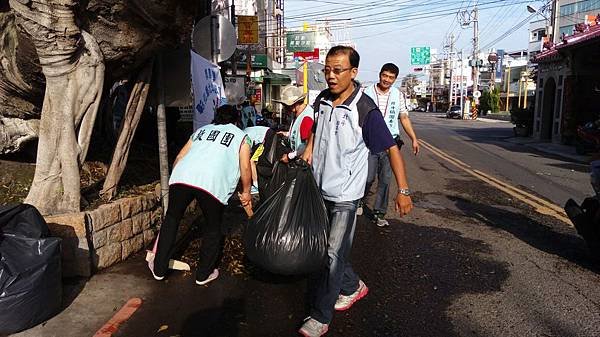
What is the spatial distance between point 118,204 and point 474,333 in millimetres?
3292

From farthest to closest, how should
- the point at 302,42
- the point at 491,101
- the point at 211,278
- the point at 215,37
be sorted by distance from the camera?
the point at 491,101 < the point at 302,42 < the point at 215,37 < the point at 211,278

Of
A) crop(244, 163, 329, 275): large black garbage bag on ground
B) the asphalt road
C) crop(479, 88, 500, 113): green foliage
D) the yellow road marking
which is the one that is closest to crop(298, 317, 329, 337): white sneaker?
the asphalt road

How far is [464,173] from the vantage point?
1141 cm

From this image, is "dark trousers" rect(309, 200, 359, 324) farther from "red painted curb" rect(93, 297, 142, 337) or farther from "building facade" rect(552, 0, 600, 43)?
"building facade" rect(552, 0, 600, 43)

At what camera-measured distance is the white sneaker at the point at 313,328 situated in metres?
3.35

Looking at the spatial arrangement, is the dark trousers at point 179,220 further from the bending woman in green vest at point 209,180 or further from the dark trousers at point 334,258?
the dark trousers at point 334,258

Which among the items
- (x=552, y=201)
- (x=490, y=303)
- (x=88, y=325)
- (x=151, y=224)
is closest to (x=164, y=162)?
(x=151, y=224)

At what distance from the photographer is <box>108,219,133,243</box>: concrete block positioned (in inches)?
179

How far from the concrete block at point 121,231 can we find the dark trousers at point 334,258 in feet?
6.99

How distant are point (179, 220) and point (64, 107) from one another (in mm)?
1381

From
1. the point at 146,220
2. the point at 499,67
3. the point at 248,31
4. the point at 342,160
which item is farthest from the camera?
the point at 499,67

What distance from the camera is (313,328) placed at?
11.0ft

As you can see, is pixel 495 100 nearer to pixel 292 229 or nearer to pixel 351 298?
pixel 351 298

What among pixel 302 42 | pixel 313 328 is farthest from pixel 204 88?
pixel 302 42
